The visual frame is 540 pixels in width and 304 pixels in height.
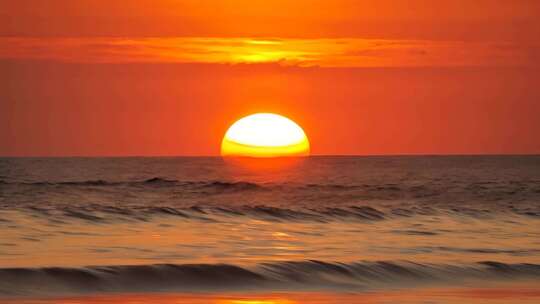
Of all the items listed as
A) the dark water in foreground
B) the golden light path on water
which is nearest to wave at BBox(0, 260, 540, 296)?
the dark water in foreground

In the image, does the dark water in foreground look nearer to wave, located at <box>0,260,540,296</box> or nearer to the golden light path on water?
wave, located at <box>0,260,540,296</box>

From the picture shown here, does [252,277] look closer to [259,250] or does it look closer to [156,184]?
[259,250]

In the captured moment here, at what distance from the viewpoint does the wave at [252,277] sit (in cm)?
1374

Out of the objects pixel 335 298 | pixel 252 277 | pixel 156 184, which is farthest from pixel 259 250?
pixel 156 184

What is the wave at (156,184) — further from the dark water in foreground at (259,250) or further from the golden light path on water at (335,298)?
the golden light path on water at (335,298)

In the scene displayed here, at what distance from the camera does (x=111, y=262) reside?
1552 cm

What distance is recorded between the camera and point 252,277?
14562 millimetres

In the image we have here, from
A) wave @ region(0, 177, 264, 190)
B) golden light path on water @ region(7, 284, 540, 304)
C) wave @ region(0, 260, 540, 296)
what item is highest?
wave @ region(0, 177, 264, 190)

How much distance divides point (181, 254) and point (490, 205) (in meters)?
26.4

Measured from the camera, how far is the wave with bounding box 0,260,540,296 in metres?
13.7

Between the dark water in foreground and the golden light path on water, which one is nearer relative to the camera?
the golden light path on water

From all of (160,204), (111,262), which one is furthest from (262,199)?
(111,262)

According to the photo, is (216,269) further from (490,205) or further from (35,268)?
(490,205)

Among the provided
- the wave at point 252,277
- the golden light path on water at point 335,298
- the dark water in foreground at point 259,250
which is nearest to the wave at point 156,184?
the dark water in foreground at point 259,250
